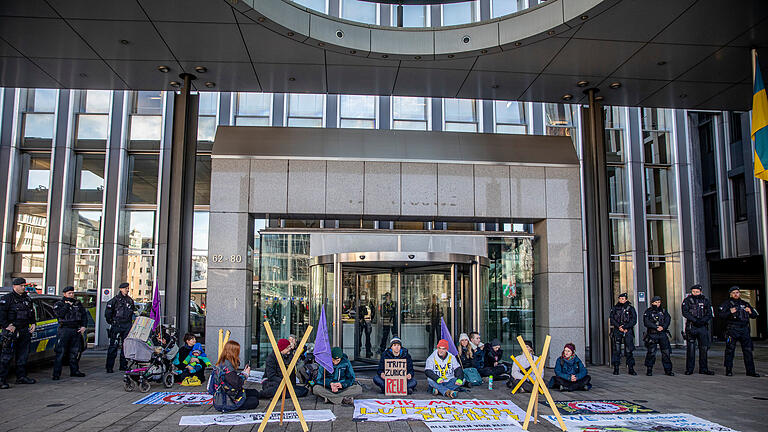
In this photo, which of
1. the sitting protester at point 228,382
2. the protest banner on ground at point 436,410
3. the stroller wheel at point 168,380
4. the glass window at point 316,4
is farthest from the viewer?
the glass window at point 316,4

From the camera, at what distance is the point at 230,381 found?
8.45 metres

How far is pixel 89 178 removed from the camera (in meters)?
20.3

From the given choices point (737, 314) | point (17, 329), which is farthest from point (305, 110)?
point (737, 314)

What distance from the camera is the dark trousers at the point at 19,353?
10570 mm

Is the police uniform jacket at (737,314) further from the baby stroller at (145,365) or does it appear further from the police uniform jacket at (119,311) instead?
the police uniform jacket at (119,311)

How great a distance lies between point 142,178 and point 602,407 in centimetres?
1718

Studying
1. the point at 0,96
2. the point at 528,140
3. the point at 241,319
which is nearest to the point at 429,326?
the point at 241,319

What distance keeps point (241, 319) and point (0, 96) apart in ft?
46.2

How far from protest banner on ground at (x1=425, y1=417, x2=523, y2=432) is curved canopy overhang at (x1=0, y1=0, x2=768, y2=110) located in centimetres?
706

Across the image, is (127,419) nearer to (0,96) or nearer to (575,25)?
(575,25)

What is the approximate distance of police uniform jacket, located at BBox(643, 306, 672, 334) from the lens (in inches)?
513

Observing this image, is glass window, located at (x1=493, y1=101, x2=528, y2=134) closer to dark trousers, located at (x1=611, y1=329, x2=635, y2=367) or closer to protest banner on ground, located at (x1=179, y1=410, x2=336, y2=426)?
dark trousers, located at (x1=611, y1=329, x2=635, y2=367)

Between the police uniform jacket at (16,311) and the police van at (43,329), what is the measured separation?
1082 mm

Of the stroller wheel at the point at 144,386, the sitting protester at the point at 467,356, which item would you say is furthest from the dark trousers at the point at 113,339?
the sitting protester at the point at 467,356
